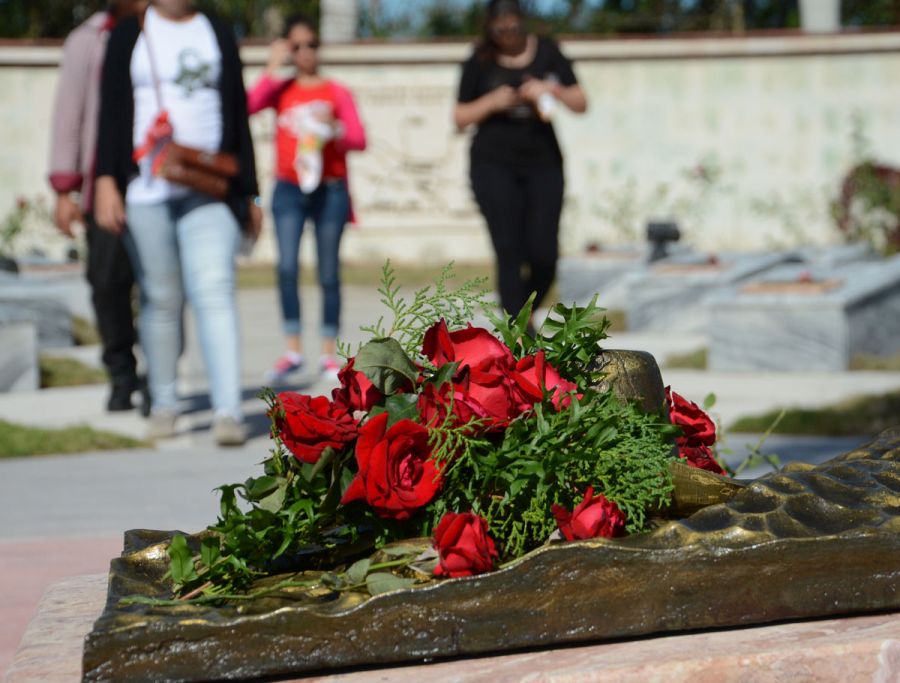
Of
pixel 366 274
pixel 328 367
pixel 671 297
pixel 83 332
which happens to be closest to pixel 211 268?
pixel 328 367

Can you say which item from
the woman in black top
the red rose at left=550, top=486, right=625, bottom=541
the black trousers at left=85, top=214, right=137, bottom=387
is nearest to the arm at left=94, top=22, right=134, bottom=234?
the black trousers at left=85, top=214, right=137, bottom=387

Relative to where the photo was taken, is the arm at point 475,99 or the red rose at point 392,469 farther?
the arm at point 475,99

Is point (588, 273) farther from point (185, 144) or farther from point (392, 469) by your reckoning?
point (392, 469)

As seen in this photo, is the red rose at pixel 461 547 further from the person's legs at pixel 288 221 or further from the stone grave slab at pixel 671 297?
the stone grave slab at pixel 671 297

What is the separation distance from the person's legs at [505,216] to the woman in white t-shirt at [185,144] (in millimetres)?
1296

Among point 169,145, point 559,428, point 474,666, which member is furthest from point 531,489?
point 169,145

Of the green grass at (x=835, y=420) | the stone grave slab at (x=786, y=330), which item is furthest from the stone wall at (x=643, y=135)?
the green grass at (x=835, y=420)

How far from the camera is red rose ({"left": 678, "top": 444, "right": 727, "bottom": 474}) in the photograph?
9.33 ft

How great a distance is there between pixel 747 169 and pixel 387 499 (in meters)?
16.7

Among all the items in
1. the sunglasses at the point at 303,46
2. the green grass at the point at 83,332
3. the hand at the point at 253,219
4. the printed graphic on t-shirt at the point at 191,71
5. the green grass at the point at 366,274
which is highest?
the sunglasses at the point at 303,46

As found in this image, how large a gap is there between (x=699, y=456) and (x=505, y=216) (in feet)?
13.6

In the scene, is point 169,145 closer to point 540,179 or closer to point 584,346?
point 540,179

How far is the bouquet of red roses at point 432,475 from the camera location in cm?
233

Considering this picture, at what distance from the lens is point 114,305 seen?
7.21 m
